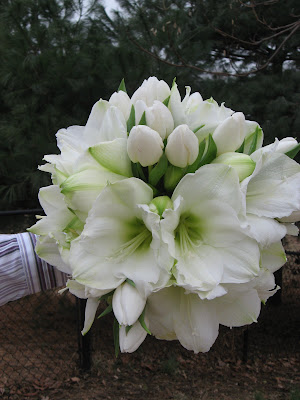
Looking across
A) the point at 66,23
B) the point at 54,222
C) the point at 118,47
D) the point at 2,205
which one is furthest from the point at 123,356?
the point at 54,222

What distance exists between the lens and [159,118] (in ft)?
1.82

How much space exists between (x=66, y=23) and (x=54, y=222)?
293 cm

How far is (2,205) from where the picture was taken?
3.21 m

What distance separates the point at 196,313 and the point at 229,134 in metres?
0.25

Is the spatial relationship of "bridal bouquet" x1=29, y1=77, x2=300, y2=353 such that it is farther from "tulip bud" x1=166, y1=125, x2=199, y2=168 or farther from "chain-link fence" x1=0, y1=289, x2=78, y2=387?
"chain-link fence" x1=0, y1=289, x2=78, y2=387

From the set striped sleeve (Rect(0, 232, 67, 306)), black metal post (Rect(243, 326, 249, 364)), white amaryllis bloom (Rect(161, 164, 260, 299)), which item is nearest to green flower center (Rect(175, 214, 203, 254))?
white amaryllis bloom (Rect(161, 164, 260, 299))

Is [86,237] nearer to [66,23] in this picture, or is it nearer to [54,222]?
[54,222]

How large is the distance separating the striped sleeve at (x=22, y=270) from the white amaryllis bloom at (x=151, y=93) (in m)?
0.46

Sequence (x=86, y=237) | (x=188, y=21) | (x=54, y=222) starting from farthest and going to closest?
(x=188, y=21), (x=54, y=222), (x=86, y=237)

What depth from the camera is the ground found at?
9.20 ft

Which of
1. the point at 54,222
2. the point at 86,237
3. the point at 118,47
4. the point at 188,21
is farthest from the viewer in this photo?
the point at 188,21

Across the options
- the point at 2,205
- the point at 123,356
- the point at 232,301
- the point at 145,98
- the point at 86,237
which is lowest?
the point at 123,356

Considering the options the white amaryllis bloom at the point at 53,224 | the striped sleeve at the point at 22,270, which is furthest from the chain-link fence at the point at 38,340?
the white amaryllis bloom at the point at 53,224

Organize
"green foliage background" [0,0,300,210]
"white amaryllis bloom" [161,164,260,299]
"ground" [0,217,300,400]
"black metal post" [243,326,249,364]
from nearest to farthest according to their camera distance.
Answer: "white amaryllis bloom" [161,164,260,299] < "ground" [0,217,300,400] < "green foliage background" [0,0,300,210] < "black metal post" [243,326,249,364]
